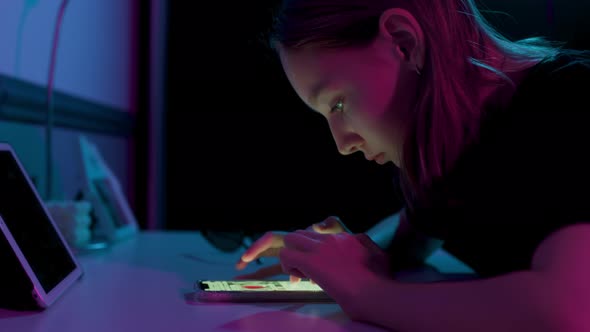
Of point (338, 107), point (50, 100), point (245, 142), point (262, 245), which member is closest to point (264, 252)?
point (262, 245)

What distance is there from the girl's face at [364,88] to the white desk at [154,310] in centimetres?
24

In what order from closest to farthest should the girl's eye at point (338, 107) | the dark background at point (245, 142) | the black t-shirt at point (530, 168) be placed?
1. the black t-shirt at point (530, 168)
2. the girl's eye at point (338, 107)
3. the dark background at point (245, 142)

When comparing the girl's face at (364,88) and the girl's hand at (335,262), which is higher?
the girl's face at (364,88)

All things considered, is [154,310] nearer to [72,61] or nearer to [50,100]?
[50,100]

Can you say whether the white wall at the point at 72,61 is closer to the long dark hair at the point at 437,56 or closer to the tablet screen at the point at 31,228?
the tablet screen at the point at 31,228

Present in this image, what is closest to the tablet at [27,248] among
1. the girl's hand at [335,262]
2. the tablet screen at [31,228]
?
the tablet screen at [31,228]

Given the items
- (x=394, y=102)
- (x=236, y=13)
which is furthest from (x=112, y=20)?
(x=394, y=102)

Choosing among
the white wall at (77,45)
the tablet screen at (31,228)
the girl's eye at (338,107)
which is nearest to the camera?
the tablet screen at (31,228)

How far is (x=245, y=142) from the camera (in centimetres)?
189

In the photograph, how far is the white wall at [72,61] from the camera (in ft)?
3.62

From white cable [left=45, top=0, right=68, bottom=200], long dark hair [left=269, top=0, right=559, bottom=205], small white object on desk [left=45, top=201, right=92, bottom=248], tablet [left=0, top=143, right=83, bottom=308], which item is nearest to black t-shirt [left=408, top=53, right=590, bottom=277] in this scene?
long dark hair [left=269, top=0, right=559, bottom=205]

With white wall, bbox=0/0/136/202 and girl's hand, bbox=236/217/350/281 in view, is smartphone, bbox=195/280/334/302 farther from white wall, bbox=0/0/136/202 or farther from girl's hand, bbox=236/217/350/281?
white wall, bbox=0/0/136/202

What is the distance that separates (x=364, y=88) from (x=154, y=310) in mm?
367

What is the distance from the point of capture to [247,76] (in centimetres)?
187
